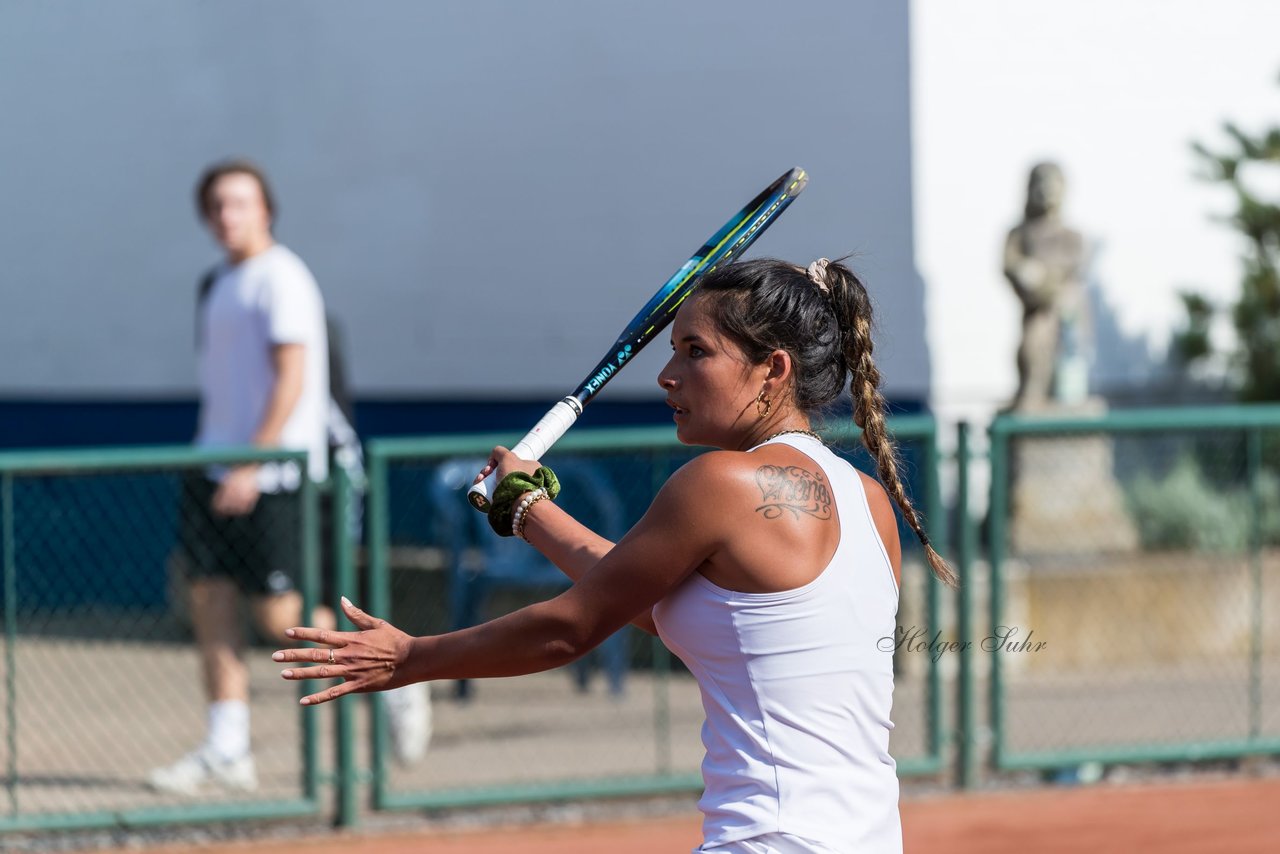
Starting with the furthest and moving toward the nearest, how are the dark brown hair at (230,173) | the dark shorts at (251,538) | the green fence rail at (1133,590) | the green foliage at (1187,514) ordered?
the green foliage at (1187,514) → the green fence rail at (1133,590) → the dark brown hair at (230,173) → the dark shorts at (251,538)

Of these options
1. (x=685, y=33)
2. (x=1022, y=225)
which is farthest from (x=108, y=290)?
(x=1022, y=225)

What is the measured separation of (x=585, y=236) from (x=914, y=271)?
2066 mm

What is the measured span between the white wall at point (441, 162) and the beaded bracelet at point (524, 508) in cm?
706

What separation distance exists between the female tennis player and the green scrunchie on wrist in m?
0.28

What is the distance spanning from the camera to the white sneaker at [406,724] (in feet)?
20.9

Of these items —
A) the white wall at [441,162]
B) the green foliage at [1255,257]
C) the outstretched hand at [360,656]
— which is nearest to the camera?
the outstretched hand at [360,656]

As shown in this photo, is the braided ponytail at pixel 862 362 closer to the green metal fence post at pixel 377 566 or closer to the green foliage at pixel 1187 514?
the green metal fence post at pixel 377 566

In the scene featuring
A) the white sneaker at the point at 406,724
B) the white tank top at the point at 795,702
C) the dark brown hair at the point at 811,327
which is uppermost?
the dark brown hair at the point at 811,327

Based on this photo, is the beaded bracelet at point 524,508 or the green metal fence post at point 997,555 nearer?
the beaded bracelet at point 524,508

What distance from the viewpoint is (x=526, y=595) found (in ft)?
27.8

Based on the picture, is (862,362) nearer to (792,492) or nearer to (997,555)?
(792,492)

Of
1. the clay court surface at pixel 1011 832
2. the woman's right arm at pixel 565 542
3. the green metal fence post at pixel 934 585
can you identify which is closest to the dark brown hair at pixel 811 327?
the woman's right arm at pixel 565 542

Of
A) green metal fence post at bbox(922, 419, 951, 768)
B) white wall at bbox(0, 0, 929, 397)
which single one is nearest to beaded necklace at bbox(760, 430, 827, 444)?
green metal fence post at bbox(922, 419, 951, 768)

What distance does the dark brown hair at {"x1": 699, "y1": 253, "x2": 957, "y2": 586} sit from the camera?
2.64 m
